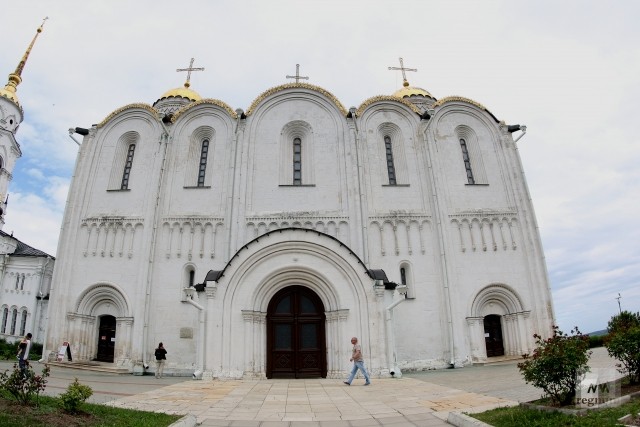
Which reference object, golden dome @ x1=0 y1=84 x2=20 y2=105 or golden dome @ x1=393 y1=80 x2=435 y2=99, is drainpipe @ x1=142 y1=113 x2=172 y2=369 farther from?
golden dome @ x1=0 y1=84 x2=20 y2=105

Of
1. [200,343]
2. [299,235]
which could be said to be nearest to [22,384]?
[200,343]

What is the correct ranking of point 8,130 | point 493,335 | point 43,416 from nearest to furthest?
1. point 43,416
2. point 493,335
3. point 8,130

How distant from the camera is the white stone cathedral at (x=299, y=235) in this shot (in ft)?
51.1

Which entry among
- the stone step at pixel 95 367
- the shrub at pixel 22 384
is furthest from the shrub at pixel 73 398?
the stone step at pixel 95 367

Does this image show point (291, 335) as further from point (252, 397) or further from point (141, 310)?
point (141, 310)

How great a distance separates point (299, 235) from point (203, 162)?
9.06 metres

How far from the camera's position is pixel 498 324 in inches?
771

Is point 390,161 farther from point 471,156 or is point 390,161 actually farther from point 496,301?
point 496,301

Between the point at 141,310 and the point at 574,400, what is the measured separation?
17.4 metres

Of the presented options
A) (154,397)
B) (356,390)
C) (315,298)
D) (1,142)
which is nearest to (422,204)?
(315,298)

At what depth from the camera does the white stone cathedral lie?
15.6 m

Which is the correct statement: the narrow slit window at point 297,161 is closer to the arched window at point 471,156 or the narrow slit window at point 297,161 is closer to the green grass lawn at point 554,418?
the arched window at point 471,156

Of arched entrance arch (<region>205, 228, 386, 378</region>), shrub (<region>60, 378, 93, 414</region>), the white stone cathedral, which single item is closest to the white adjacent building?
the white stone cathedral

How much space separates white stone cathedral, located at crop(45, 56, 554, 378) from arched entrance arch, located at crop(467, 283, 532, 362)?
0.07m
